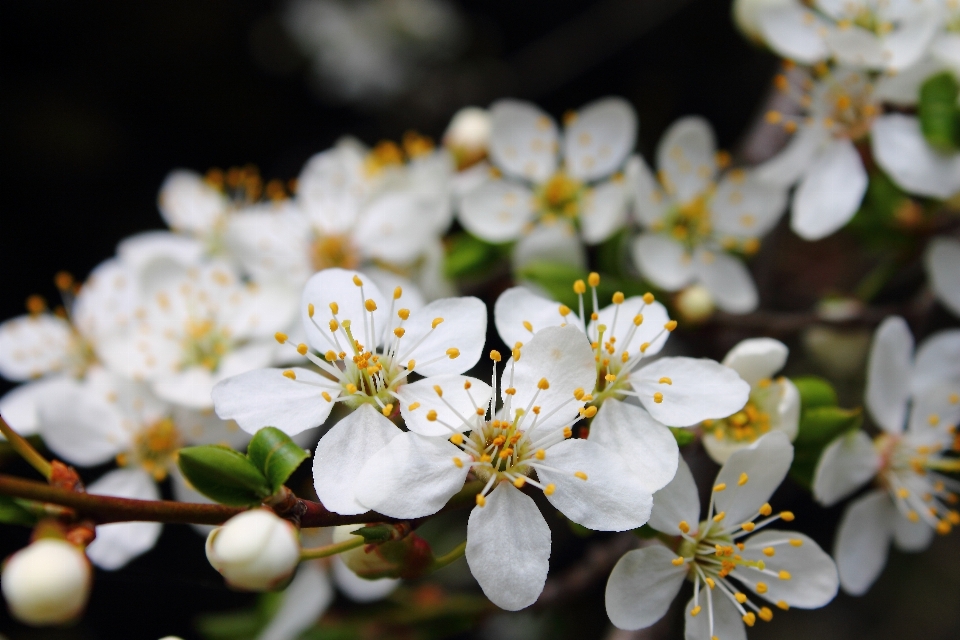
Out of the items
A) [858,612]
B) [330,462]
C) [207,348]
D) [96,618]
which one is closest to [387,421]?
[330,462]

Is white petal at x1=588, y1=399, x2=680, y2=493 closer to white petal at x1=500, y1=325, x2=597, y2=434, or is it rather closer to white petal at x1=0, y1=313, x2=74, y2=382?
white petal at x1=500, y1=325, x2=597, y2=434

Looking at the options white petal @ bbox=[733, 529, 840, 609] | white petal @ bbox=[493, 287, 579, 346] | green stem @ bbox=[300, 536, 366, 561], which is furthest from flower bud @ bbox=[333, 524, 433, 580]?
white petal @ bbox=[733, 529, 840, 609]

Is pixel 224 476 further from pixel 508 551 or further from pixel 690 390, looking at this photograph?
pixel 690 390

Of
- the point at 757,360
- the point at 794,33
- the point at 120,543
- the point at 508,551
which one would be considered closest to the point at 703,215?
the point at 794,33

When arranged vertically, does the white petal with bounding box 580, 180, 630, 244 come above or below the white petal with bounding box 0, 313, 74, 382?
below

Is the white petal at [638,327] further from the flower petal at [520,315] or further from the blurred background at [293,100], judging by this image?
the blurred background at [293,100]

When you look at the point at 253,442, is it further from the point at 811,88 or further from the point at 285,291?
the point at 811,88

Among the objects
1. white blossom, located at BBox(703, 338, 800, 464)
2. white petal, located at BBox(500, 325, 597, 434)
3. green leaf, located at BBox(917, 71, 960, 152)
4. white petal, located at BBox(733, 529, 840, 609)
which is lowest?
white petal, located at BBox(733, 529, 840, 609)
